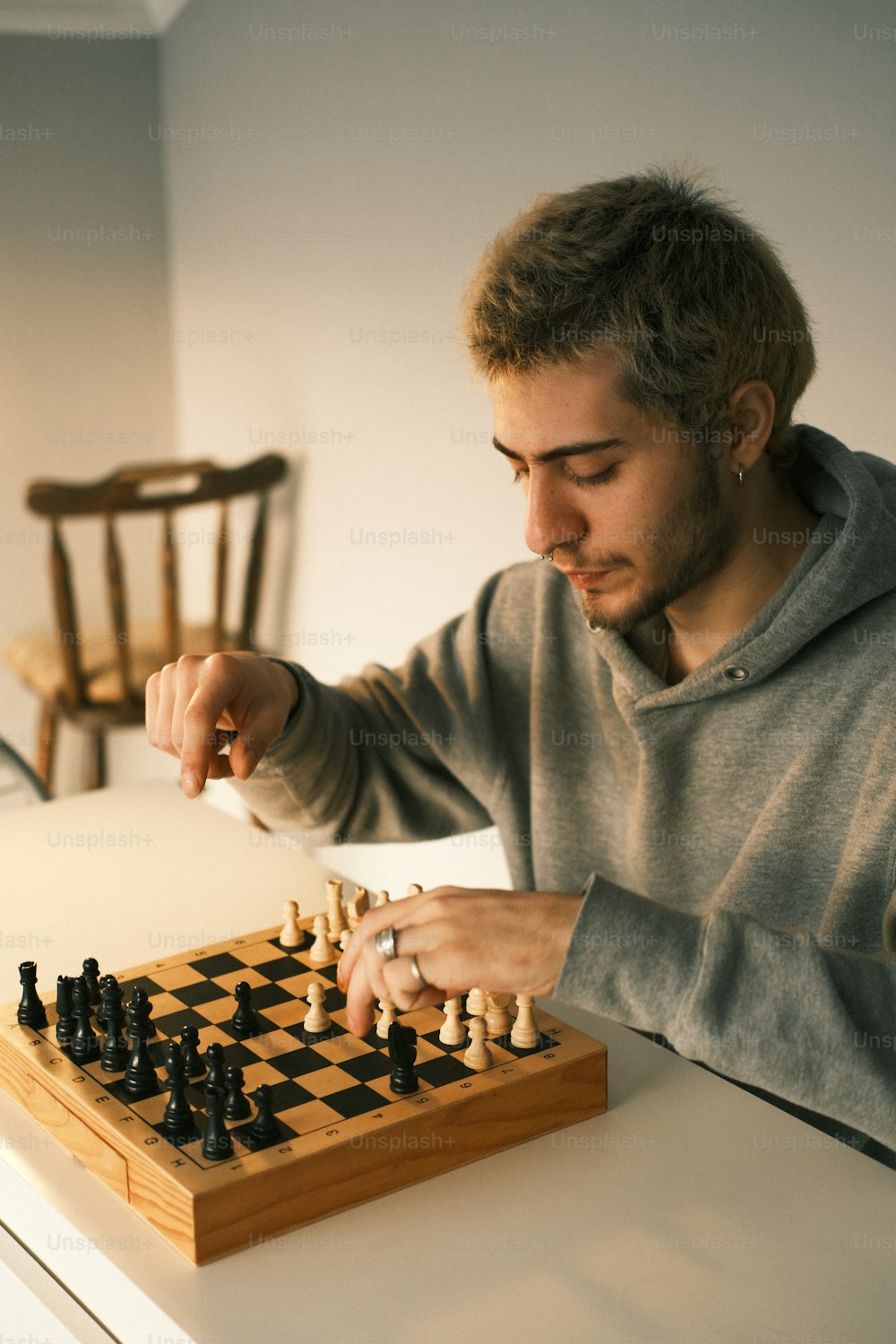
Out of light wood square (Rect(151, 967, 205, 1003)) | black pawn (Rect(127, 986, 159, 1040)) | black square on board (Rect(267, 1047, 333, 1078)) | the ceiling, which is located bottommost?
black square on board (Rect(267, 1047, 333, 1078))

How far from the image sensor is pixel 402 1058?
1.11 meters

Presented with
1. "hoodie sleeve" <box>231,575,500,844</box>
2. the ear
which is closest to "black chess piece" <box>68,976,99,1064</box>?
"hoodie sleeve" <box>231,575,500,844</box>

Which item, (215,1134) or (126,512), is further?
(126,512)

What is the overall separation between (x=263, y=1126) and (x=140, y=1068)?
136 millimetres

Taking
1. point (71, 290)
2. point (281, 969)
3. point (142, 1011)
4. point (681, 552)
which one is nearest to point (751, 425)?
point (681, 552)

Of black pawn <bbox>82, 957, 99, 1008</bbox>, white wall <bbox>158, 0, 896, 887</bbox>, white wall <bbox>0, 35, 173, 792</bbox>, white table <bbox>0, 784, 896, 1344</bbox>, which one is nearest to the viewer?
white table <bbox>0, 784, 896, 1344</bbox>

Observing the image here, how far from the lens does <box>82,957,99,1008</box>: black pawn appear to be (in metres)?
1.25

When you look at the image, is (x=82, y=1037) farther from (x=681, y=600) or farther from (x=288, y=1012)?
(x=681, y=600)

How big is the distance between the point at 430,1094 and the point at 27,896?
2.36 feet

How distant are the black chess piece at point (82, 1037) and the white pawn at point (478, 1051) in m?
0.31

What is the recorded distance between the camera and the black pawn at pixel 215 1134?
3.27 ft

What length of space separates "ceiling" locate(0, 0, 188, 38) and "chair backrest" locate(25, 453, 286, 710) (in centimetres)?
117

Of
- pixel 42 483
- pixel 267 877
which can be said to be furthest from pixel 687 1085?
pixel 42 483

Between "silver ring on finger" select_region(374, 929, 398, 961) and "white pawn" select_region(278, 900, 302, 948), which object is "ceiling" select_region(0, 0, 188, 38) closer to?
"white pawn" select_region(278, 900, 302, 948)
